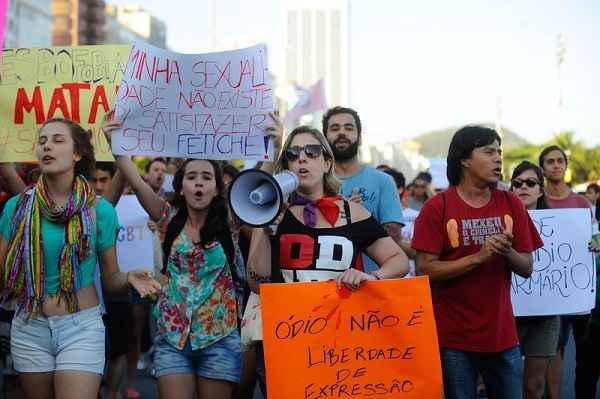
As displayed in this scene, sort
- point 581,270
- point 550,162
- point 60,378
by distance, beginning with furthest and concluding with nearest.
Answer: point 550,162, point 581,270, point 60,378

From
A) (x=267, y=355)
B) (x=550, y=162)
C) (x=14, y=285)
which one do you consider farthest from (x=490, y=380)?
(x=550, y=162)

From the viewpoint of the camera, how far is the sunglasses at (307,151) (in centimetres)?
429

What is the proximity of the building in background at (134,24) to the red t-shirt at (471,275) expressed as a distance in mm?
119157

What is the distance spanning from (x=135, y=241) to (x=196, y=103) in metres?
2.37

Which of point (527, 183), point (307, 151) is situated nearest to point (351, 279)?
point (307, 151)

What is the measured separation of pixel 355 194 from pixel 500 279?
3.71ft

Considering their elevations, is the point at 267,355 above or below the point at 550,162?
below

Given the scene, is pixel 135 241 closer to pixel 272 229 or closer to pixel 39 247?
pixel 39 247

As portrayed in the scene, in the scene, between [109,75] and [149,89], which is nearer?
[149,89]

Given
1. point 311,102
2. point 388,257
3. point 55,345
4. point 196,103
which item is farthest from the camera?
point 311,102

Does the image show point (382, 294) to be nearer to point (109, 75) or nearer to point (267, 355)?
point (267, 355)

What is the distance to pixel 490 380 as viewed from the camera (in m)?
4.66

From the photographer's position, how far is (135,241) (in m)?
7.78

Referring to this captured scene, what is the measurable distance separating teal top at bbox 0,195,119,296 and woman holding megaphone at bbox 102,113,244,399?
1.23 feet
